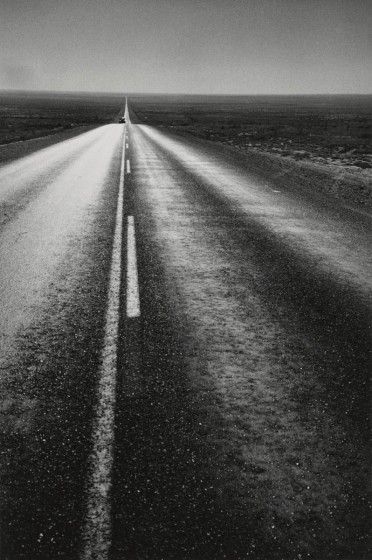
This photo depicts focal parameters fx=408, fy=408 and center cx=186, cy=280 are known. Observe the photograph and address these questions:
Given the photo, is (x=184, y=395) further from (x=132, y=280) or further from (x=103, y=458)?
(x=132, y=280)

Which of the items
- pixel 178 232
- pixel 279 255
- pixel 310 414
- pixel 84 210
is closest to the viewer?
pixel 310 414

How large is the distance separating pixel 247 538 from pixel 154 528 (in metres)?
0.49

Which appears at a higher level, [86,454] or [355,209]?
[355,209]

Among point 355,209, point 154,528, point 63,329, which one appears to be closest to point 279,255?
point 63,329

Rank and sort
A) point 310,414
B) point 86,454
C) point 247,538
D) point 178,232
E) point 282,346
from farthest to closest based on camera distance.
A: point 178,232, point 282,346, point 310,414, point 86,454, point 247,538

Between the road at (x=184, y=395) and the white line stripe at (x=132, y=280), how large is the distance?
0.03m

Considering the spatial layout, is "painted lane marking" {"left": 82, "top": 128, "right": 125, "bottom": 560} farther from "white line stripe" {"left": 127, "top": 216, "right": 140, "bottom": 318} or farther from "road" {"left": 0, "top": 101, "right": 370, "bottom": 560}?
"white line stripe" {"left": 127, "top": 216, "right": 140, "bottom": 318}

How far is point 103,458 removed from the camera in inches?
101

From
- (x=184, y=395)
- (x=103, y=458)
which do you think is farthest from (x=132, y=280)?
(x=103, y=458)

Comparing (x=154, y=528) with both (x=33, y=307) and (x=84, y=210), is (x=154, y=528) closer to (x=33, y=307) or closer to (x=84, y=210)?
(x=33, y=307)

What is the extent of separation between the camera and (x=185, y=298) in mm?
4746

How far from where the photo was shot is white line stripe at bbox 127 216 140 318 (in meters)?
4.41

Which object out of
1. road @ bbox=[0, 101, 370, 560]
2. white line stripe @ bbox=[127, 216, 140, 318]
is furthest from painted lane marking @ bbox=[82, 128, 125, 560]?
white line stripe @ bbox=[127, 216, 140, 318]

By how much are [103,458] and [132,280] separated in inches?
112
